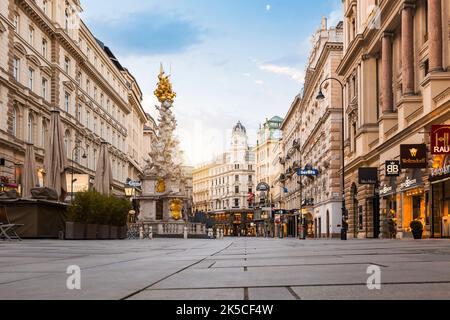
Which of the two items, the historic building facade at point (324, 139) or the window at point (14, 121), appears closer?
the window at point (14, 121)

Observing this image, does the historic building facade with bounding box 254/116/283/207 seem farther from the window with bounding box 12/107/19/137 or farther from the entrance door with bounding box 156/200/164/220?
the window with bounding box 12/107/19/137

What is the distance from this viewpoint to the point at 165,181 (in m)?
55.7

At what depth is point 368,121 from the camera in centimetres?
4472

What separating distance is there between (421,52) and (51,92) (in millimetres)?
34402

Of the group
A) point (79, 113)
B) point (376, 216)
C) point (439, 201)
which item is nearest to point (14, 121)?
point (79, 113)

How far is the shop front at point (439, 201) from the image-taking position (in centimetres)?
2822

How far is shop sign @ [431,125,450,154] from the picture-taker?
25.0m

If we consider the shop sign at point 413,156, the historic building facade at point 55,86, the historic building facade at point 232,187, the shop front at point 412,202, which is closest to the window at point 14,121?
the historic building facade at point 55,86

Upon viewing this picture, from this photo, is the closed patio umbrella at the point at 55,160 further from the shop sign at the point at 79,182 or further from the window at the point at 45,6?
the window at the point at 45,6

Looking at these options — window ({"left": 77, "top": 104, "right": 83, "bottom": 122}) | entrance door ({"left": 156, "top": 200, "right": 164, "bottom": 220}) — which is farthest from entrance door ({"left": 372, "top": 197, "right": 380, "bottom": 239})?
window ({"left": 77, "top": 104, "right": 83, "bottom": 122})

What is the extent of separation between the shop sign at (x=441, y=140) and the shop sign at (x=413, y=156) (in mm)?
4391

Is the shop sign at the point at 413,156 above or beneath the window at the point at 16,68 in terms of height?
beneath

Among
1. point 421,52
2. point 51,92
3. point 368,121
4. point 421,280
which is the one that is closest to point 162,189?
point 51,92
